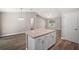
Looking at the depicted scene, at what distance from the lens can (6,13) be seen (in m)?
1.15

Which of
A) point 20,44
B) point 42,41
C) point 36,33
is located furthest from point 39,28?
point 20,44

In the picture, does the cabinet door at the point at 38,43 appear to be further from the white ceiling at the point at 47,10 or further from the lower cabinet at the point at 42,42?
the white ceiling at the point at 47,10

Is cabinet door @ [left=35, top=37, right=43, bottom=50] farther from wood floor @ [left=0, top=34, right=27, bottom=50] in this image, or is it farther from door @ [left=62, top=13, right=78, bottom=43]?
door @ [left=62, top=13, right=78, bottom=43]

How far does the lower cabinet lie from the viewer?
1.21 m

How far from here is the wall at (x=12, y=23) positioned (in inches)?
45.8

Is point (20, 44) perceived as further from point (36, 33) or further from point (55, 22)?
point (55, 22)

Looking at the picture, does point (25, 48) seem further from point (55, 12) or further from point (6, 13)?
point (55, 12)

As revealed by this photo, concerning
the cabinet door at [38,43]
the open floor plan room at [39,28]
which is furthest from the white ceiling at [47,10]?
the cabinet door at [38,43]

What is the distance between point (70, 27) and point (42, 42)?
47cm

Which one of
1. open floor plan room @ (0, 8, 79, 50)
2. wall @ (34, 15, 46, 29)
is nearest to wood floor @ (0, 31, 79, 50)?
open floor plan room @ (0, 8, 79, 50)

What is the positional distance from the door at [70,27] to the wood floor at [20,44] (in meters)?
0.08
